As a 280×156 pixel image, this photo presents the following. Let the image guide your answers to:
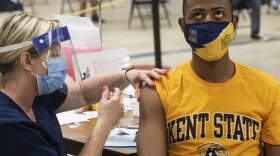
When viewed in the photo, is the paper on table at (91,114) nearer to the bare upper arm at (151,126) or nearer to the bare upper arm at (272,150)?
the bare upper arm at (151,126)

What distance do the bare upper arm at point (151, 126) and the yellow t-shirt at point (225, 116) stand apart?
3 cm

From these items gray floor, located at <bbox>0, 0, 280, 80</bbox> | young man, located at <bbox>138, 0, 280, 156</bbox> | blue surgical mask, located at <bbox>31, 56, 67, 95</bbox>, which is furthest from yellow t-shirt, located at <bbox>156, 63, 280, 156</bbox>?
gray floor, located at <bbox>0, 0, 280, 80</bbox>

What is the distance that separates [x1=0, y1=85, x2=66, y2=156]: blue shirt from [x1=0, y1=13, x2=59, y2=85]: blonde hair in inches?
3.9

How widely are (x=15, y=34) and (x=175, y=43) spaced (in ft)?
18.9

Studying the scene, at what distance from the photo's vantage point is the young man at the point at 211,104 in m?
1.70

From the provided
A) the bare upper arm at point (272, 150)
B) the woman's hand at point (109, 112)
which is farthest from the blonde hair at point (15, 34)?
the bare upper arm at point (272, 150)

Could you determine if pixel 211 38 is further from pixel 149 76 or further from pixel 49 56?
pixel 49 56

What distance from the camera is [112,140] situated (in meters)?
1.96

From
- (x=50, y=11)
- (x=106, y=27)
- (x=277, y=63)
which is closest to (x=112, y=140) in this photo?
(x=277, y=63)

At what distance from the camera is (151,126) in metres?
1.77

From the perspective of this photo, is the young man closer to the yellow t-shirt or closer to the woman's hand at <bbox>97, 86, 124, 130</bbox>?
the yellow t-shirt

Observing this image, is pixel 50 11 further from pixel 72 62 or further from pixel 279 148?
pixel 279 148

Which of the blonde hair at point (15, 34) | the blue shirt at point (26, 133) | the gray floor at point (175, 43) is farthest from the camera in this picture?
the gray floor at point (175, 43)

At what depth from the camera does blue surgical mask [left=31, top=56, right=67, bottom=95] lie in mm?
1763
